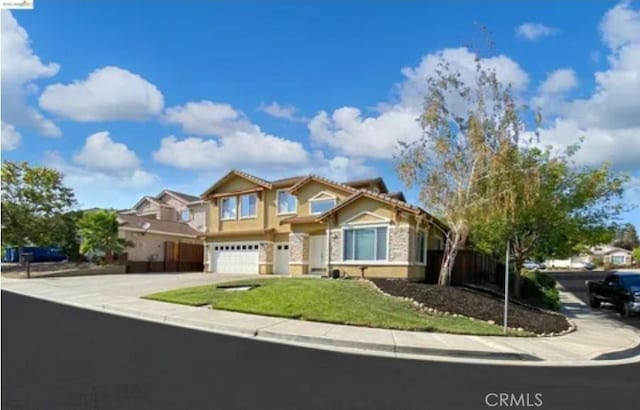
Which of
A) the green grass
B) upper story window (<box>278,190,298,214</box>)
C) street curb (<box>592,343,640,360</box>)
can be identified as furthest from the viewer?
upper story window (<box>278,190,298,214</box>)

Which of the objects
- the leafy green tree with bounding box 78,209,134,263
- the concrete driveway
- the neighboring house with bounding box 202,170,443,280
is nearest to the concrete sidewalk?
the concrete driveway

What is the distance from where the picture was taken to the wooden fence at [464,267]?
23511 millimetres

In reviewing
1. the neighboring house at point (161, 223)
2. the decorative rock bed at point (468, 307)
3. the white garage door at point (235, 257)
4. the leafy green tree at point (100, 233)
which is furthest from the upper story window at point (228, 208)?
the decorative rock bed at point (468, 307)

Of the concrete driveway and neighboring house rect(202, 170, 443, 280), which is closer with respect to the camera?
Result: the concrete driveway

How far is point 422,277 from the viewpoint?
76.0ft

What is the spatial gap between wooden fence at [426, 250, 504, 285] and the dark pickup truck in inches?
214

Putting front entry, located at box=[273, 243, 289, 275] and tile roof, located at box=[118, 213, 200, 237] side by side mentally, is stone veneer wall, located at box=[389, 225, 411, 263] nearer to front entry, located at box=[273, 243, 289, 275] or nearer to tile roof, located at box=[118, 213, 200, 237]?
front entry, located at box=[273, 243, 289, 275]

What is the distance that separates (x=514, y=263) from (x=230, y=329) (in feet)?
57.1

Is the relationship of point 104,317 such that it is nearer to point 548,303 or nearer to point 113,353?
point 113,353

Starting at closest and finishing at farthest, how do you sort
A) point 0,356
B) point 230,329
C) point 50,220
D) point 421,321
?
point 0,356 < point 230,329 < point 421,321 < point 50,220

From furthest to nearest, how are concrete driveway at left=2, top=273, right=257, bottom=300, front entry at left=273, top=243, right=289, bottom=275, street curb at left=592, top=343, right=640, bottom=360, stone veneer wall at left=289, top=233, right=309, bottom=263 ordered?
1. front entry at left=273, top=243, right=289, bottom=275
2. stone veneer wall at left=289, top=233, right=309, bottom=263
3. concrete driveway at left=2, top=273, right=257, bottom=300
4. street curb at left=592, top=343, right=640, bottom=360

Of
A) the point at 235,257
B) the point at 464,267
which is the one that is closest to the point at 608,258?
the point at 464,267

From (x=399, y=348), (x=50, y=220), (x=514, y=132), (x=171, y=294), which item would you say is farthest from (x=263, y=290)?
(x=50, y=220)

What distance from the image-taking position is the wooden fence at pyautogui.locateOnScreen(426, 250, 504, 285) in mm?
23511
